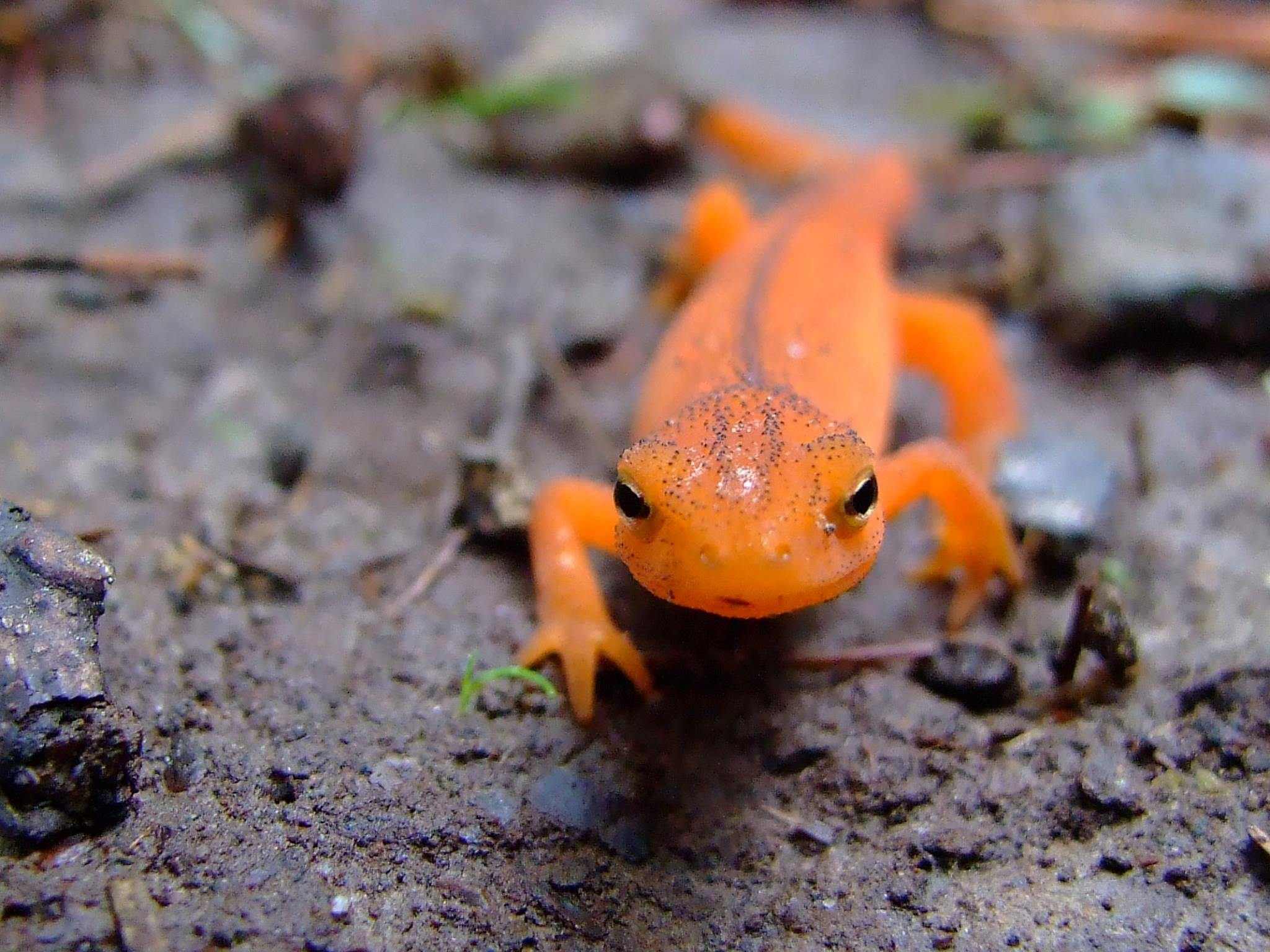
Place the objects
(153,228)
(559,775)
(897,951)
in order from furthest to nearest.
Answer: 1. (153,228)
2. (559,775)
3. (897,951)

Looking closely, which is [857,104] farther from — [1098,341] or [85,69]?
[85,69]

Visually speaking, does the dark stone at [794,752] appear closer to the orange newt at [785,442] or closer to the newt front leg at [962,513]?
→ the orange newt at [785,442]

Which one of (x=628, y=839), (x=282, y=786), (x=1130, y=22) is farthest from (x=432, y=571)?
(x=1130, y=22)

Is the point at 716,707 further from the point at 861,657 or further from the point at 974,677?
the point at 974,677

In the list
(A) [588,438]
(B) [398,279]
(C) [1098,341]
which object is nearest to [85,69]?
(B) [398,279]

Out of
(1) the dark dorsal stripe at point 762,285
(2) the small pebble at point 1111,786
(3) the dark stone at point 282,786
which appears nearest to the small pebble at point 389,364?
(1) the dark dorsal stripe at point 762,285
